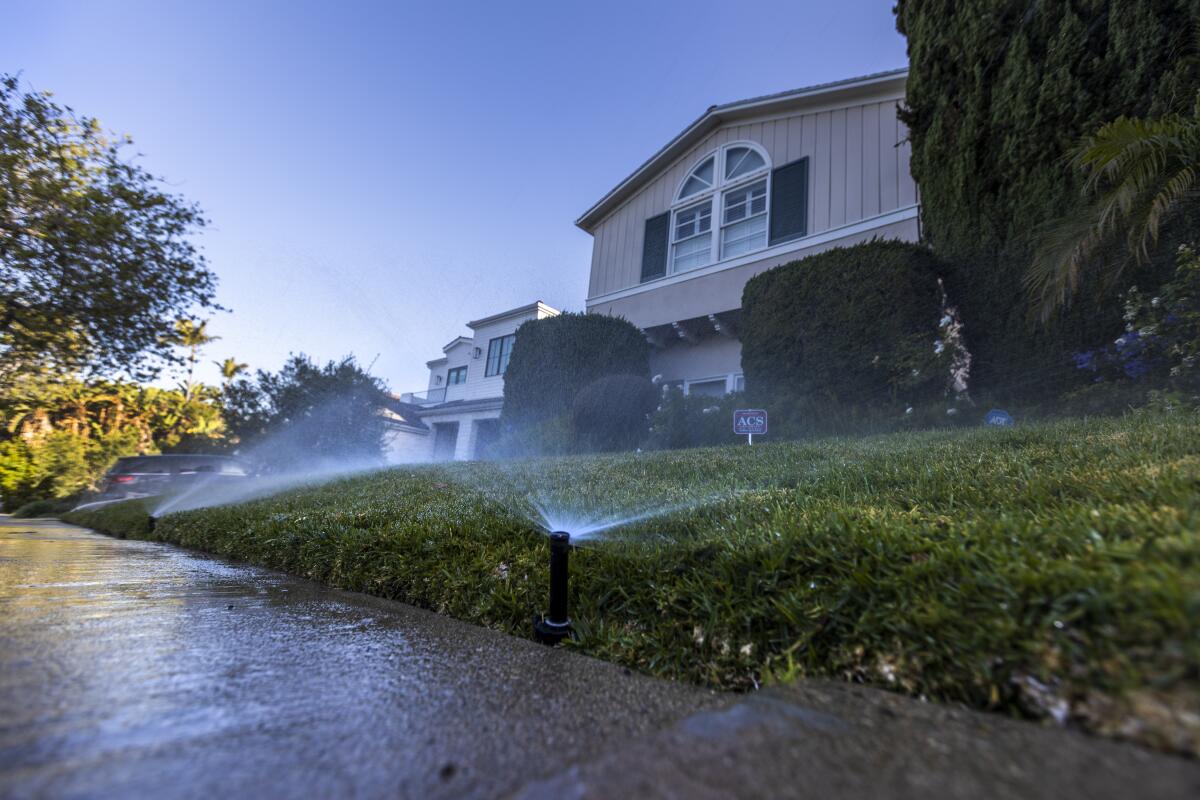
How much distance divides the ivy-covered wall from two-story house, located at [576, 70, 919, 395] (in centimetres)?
123

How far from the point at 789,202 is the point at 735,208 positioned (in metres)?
1.19

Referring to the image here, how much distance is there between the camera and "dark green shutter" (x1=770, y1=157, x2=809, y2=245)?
897cm

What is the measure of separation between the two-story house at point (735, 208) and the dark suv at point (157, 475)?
349 inches

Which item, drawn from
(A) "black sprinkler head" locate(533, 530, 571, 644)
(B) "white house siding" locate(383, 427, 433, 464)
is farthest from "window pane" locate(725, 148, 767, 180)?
(B) "white house siding" locate(383, 427, 433, 464)

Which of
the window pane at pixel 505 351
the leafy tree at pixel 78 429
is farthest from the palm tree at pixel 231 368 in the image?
the window pane at pixel 505 351

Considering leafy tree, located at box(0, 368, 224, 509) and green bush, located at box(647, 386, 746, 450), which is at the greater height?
green bush, located at box(647, 386, 746, 450)

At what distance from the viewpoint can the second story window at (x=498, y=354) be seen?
16.2 m

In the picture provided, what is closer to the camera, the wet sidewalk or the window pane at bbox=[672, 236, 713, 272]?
the wet sidewalk

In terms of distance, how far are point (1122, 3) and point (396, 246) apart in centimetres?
1020

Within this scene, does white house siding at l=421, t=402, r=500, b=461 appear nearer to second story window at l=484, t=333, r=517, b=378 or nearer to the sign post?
second story window at l=484, t=333, r=517, b=378

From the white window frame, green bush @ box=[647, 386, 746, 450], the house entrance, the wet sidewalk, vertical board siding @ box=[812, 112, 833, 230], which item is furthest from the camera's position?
the house entrance

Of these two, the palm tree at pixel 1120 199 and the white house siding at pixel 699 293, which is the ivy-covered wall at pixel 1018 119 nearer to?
the palm tree at pixel 1120 199

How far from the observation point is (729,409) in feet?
24.0

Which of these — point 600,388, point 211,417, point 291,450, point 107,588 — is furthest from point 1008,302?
point 211,417
